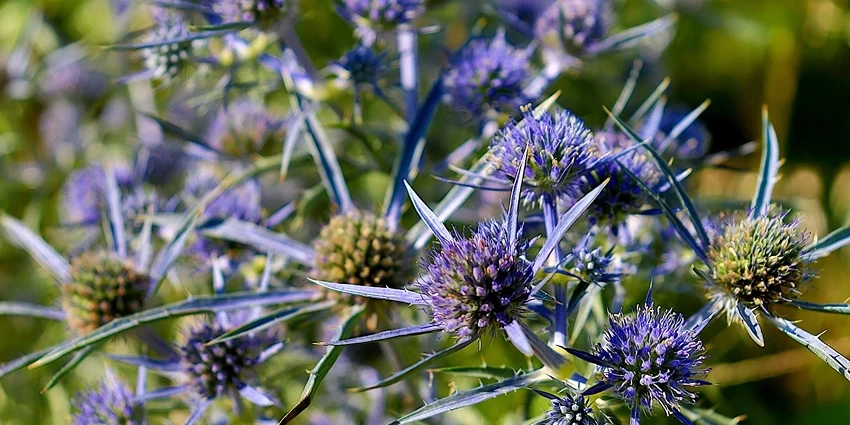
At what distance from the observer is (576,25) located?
5.57 ft

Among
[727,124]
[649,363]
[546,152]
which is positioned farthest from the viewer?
[727,124]

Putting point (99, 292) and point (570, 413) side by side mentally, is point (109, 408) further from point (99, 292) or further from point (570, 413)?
point (570, 413)

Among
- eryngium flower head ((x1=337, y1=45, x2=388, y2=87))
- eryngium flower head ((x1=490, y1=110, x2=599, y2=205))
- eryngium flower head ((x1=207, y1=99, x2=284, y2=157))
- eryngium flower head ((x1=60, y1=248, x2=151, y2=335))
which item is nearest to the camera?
eryngium flower head ((x1=490, y1=110, x2=599, y2=205))

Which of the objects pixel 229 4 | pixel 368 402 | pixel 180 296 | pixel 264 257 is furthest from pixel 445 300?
pixel 180 296

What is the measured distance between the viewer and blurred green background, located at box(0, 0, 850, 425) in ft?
7.08

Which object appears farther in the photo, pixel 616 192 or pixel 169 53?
pixel 169 53

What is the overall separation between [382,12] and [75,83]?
1.65 meters

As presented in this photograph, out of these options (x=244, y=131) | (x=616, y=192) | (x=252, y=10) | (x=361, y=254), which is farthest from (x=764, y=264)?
(x=244, y=131)

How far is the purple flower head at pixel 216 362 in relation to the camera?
1.37 metres

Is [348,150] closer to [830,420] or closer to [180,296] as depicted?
[180,296]

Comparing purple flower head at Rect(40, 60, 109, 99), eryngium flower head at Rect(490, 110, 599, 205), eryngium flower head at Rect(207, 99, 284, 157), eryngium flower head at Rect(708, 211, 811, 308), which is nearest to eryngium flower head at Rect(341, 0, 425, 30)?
eryngium flower head at Rect(207, 99, 284, 157)

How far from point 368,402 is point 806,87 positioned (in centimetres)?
208

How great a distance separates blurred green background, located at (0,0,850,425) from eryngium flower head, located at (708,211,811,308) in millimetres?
692

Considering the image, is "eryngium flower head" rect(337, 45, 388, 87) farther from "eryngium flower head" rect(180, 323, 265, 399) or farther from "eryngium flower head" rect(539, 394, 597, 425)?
"eryngium flower head" rect(539, 394, 597, 425)
